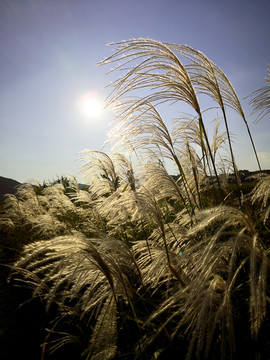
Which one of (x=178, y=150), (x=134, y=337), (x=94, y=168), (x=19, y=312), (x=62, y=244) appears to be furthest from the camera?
(x=94, y=168)

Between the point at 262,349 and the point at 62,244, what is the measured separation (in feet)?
4.30

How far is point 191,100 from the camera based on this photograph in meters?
1.90

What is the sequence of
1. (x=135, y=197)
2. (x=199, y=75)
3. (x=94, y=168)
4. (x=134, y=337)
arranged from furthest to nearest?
(x=94, y=168) → (x=199, y=75) → (x=134, y=337) → (x=135, y=197)

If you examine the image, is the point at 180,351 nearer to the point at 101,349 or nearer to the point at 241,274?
the point at 101,349

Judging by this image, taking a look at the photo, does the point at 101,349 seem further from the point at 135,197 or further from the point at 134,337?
the point at 135,197

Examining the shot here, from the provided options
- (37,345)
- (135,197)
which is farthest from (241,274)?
(37,345)

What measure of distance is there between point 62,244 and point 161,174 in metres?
1.29

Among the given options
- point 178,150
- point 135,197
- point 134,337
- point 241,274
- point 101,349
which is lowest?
point 134,337

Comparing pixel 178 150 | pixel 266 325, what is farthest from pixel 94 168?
pixel 266 325

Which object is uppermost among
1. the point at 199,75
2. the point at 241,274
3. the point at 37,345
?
the point at 199,75

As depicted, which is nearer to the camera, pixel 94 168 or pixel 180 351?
pixel 180 351

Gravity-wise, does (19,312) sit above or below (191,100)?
below

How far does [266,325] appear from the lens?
1.34m

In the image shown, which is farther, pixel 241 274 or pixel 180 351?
pixel 241 274
